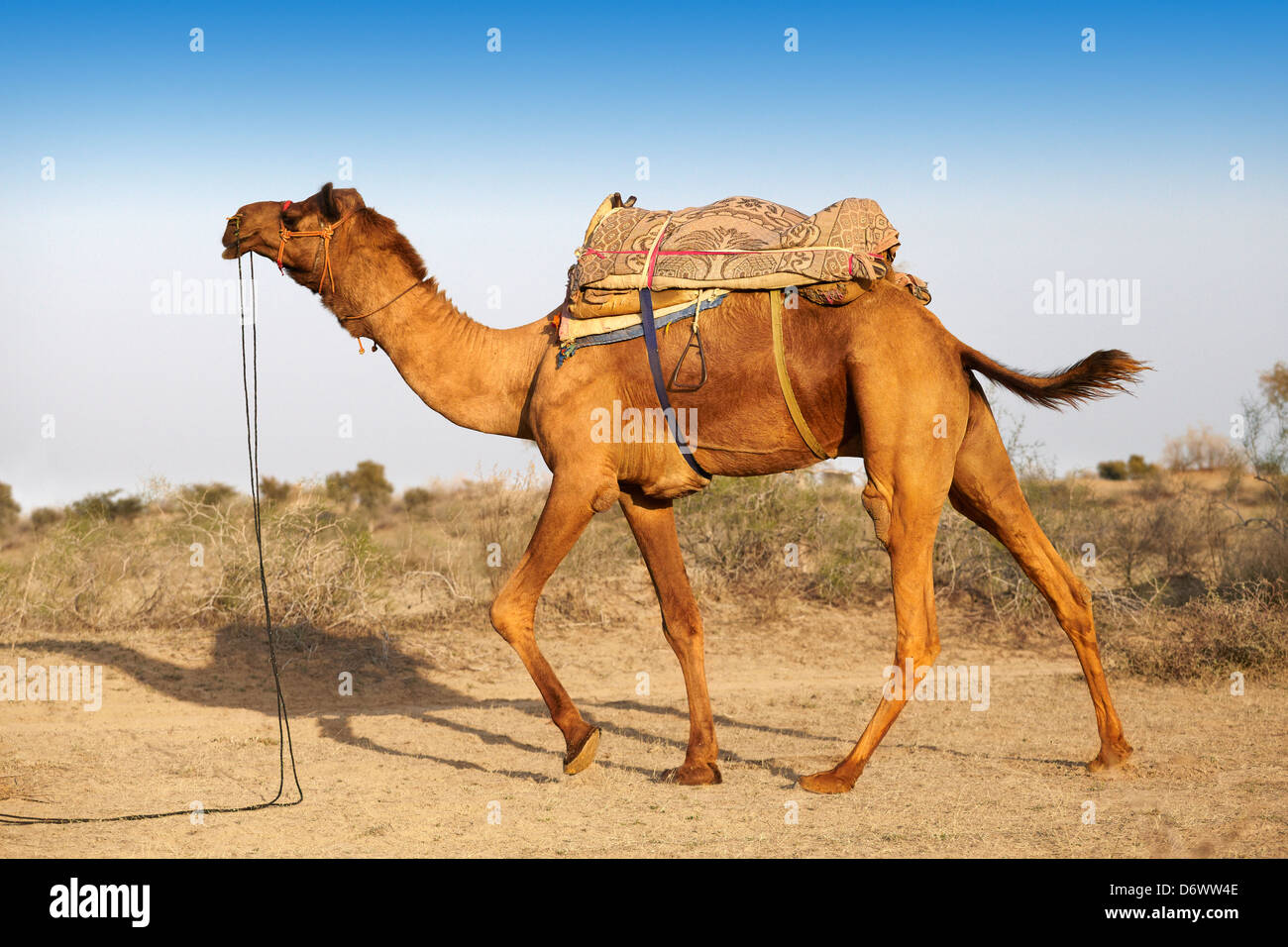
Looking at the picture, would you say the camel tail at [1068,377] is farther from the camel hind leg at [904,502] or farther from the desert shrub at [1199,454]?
the desert shrub at [1199,454]

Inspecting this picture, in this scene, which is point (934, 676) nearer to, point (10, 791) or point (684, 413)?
point (684, 413)

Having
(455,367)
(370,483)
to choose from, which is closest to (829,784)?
(455,367)

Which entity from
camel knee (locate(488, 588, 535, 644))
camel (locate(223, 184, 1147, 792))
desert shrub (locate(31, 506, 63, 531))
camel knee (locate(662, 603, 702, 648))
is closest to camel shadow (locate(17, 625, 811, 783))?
camel knee (locate(662, 603, 702, 648))

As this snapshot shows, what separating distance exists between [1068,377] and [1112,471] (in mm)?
34060

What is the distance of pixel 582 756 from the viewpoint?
21.3ft

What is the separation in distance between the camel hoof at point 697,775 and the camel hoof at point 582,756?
0.52 m

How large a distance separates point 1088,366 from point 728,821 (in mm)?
3222

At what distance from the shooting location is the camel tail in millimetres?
6387

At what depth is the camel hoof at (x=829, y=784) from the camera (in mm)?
6105

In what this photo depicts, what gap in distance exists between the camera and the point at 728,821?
563 cm

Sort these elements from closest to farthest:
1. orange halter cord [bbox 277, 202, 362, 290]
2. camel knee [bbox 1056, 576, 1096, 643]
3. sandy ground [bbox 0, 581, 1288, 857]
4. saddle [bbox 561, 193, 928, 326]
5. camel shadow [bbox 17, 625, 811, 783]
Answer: sandy ground [bbox 0, 581, 1288, 857] < saddle [bbox 561, 193, 928, 326] < camel knee [bbox 1056, 576, 1096, 643] < orange halter cord [bbox 277, 202, 362, 290] < camel shadow [bbox 17, 625, 811, 783]

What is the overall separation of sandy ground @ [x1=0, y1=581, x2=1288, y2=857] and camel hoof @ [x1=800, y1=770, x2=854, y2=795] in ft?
0.25

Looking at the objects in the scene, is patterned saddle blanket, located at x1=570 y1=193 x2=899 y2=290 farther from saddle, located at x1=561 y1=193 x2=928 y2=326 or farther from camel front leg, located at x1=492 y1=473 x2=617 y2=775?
camel front leg, located at x1=492 y1=473 x2=617 y2=775

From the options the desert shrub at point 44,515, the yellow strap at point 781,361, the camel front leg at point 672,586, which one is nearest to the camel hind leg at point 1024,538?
the yellow strap at point 781,361
